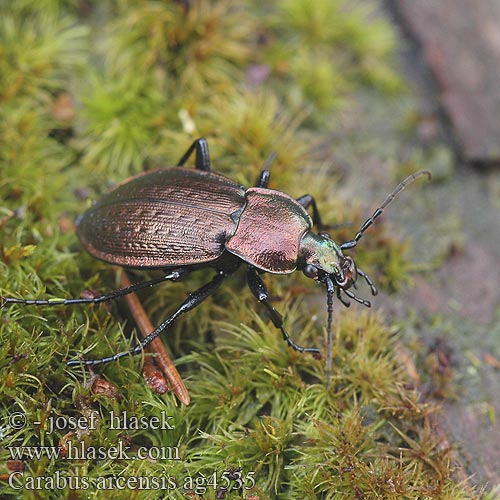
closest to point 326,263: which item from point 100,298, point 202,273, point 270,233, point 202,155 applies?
point 270,233

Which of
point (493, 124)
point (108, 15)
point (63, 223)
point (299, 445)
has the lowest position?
point (299, 445)

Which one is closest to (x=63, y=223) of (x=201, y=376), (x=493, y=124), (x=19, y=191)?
(x=19, y=191)

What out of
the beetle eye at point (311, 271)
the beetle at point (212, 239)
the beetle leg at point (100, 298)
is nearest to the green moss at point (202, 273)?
the beetle leg at point (100, 298)

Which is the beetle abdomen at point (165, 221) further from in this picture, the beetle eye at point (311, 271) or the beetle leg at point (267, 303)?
the beetle eye at point (311, 271)

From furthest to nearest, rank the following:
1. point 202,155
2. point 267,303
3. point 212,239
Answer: point 202,155 → point 212,239 → point 267,303

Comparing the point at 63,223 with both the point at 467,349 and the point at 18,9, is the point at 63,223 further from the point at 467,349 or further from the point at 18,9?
the point at 467,349

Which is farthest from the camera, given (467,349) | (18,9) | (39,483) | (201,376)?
(18,9)

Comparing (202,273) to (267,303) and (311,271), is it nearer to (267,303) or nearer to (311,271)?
(267,303)
